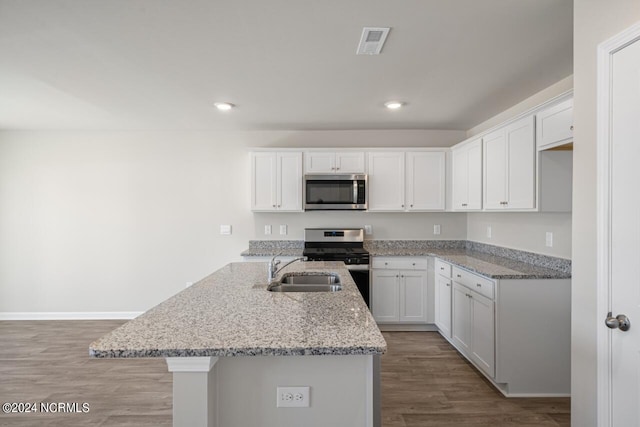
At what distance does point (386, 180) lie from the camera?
13.5 ft

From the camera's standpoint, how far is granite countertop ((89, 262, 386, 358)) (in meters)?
1.11

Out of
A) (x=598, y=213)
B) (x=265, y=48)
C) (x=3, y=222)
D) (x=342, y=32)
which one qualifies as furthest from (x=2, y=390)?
(x=598, y=213)

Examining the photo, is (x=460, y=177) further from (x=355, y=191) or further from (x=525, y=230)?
(x=355, y=191)

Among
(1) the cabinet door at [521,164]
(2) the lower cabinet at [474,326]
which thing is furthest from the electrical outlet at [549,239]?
(2) the lower cabinet at [474,326]

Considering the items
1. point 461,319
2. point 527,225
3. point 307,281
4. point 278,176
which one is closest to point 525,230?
point 527,225

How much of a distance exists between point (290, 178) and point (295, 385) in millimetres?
2991

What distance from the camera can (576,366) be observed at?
1625 millimetres

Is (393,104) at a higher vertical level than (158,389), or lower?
higher

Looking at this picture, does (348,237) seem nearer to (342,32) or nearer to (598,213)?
(342,32)

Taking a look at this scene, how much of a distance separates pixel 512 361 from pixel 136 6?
133 inches

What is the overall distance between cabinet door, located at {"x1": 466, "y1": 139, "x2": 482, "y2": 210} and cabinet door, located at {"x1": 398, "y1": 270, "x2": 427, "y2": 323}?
0.98m

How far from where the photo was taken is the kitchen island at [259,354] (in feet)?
3.67

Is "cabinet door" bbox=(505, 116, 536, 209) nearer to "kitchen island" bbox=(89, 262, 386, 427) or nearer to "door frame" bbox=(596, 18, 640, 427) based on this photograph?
"door frame" bbox=(596, 18, 640, 427)

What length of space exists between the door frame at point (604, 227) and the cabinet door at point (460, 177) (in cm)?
220
